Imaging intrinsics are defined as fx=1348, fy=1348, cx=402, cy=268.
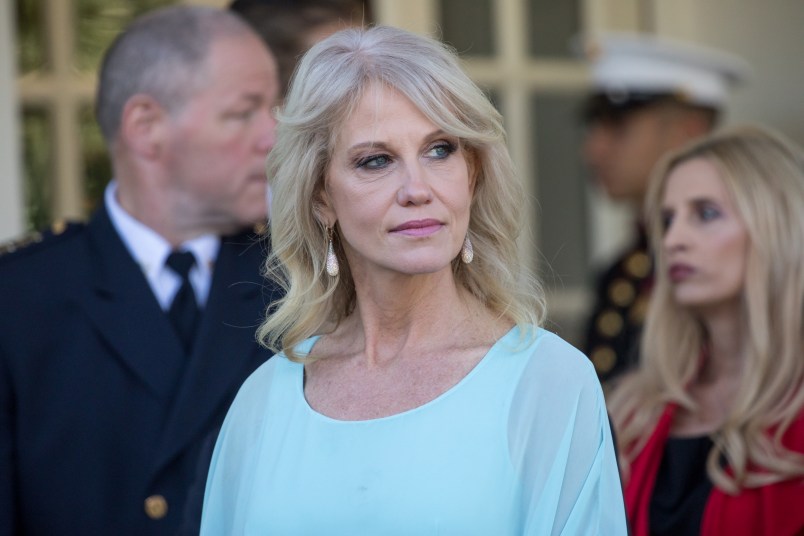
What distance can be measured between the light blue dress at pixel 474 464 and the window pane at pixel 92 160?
2036 millimetres

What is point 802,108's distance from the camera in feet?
15.9

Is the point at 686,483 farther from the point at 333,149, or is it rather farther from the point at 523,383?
the point at 333,149

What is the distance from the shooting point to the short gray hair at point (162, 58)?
2.87 meters

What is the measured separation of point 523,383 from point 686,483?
1073 mm

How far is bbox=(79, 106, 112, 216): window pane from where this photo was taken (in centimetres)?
383

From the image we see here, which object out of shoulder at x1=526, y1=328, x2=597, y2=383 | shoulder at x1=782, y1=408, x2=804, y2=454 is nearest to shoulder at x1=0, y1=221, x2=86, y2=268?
shoulder at x1=526, y1=328, x2=597, y2=383

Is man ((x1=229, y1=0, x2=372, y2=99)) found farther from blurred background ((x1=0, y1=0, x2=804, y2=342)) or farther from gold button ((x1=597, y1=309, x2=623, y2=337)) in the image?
gold button ((x1=597, y1=309, x2=623, y2=337))

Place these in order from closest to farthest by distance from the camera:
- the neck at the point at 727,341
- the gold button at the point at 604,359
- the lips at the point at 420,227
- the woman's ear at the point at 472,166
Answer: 1. the lips at the point at 420,227
2. the woman's ear at the point at 472,166
3. the neck at the point at 727,341
4. the gold button at the point at 604,359

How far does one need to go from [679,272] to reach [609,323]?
44.1 inches

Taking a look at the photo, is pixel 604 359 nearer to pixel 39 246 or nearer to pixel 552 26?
pixel 552 26

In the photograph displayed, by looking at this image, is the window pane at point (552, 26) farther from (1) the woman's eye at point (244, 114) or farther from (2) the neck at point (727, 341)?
(1) the woman's eye at point (244, 114)

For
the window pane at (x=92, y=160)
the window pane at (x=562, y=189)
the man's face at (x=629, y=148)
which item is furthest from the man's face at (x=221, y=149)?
the window pane at (x=562, y=189)

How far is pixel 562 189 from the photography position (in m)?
4.88

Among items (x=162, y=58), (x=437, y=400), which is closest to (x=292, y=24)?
(x=162, y=58)
